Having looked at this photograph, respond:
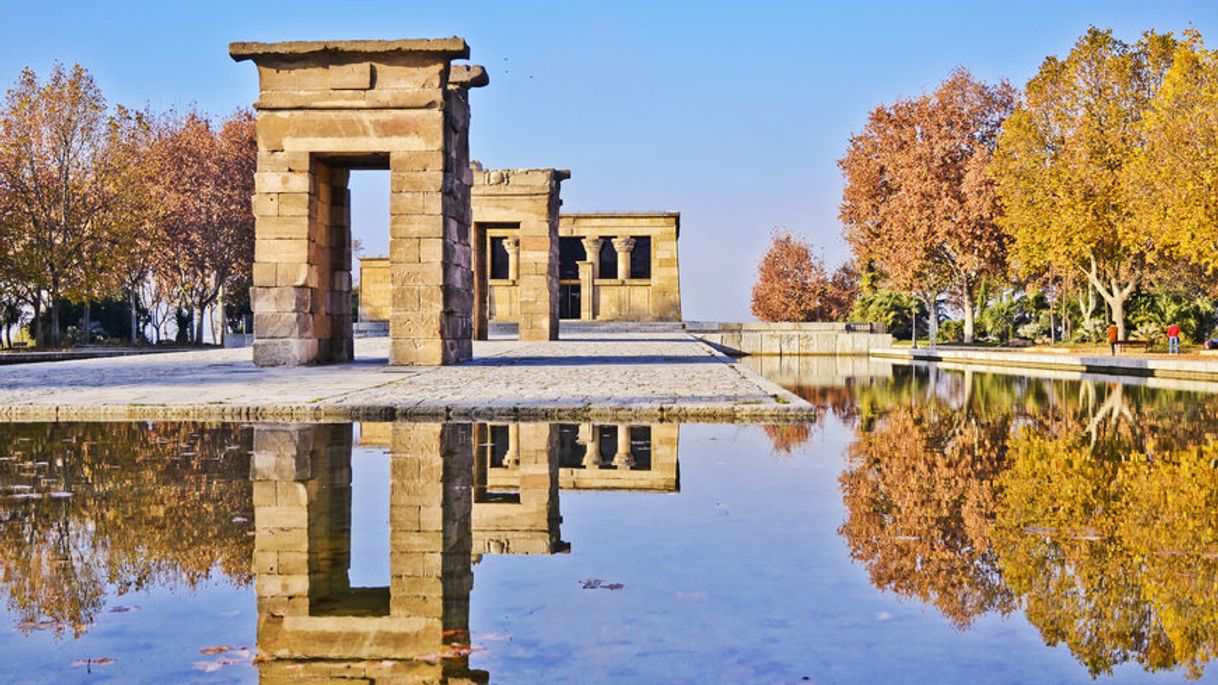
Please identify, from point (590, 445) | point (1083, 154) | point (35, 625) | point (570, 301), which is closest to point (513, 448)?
point (590, 445)

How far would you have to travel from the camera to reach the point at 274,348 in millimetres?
17531

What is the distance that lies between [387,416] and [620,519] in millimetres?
4674

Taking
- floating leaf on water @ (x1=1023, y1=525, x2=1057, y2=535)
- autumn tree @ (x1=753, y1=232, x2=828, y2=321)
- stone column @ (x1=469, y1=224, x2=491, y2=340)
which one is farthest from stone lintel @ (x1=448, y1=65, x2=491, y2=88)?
autumn tree @ (x1=753, y1=232, x2=828, y2=321)

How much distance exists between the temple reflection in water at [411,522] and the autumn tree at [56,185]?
3747 centimetres

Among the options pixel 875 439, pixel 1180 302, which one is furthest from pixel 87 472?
pixel 1180 302

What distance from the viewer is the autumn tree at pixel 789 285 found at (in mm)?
71438

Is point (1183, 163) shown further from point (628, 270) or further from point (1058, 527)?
point (1058, 527)

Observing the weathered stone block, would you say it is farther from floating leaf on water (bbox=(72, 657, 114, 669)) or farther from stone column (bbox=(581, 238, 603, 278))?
stone column (bbox=(581, 238, 603, 278))

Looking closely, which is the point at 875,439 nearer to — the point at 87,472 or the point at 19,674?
the point at 87,472

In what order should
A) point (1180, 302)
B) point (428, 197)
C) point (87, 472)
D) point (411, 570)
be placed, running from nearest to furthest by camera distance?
point (411, 570), point (87, 472), point (428, 197), point (1180, 302)

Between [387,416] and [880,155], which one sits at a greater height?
[880,155]

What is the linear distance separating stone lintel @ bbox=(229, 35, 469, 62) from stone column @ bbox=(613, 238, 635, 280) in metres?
32.1

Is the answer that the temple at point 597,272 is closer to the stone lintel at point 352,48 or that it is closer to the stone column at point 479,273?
the stone column at point 479,273

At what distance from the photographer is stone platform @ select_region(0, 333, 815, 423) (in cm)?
962
